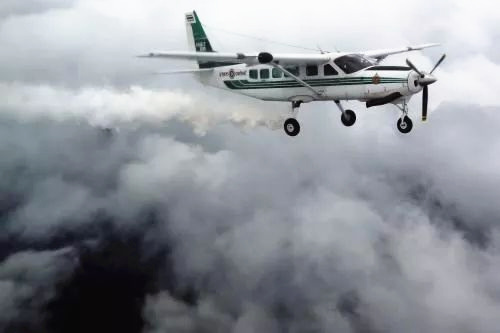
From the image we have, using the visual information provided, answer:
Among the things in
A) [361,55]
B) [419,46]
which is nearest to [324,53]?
[361,55]

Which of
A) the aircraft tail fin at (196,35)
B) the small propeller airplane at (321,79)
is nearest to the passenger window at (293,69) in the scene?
the small propeller airplane at (321,79)

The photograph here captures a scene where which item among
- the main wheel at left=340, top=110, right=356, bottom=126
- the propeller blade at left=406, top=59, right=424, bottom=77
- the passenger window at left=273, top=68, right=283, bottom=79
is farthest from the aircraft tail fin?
the propeller blade at left=406, top=59, right=424, bottom=77

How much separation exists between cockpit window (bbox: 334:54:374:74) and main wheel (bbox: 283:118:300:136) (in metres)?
4.61

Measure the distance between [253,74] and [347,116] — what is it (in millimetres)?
6173

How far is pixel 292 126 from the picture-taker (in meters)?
34.0

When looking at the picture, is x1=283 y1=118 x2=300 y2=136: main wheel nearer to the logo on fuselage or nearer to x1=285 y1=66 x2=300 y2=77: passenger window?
x1=285 y1=66 x2=300 y2=77: passenger window

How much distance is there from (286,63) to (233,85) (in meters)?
5.09

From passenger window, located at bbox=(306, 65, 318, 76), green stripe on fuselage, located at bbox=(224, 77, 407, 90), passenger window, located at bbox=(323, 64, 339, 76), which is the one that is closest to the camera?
green stripe on fuselage, located at bbox=(224, 77, 407, 90)

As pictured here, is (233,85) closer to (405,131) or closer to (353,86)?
(353,86)

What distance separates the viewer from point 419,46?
37.3 meters

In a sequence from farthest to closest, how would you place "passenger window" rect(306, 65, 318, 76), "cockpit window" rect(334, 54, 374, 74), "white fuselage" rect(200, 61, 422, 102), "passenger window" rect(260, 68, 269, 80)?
"passenger window" rect(260, 68, 269, 80)
"passenger window" rect(306, 65, 318, 76)
"cockpit window" rect(334, 54, 374, 74)
"white fuselage" rect(200, 61, 422, 102)

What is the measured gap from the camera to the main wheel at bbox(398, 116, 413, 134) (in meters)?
30.6

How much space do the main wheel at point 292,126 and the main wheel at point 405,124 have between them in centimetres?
615

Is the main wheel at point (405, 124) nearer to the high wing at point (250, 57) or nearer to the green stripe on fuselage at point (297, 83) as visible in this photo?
the green stripe on fuselage at point (297, 83)
